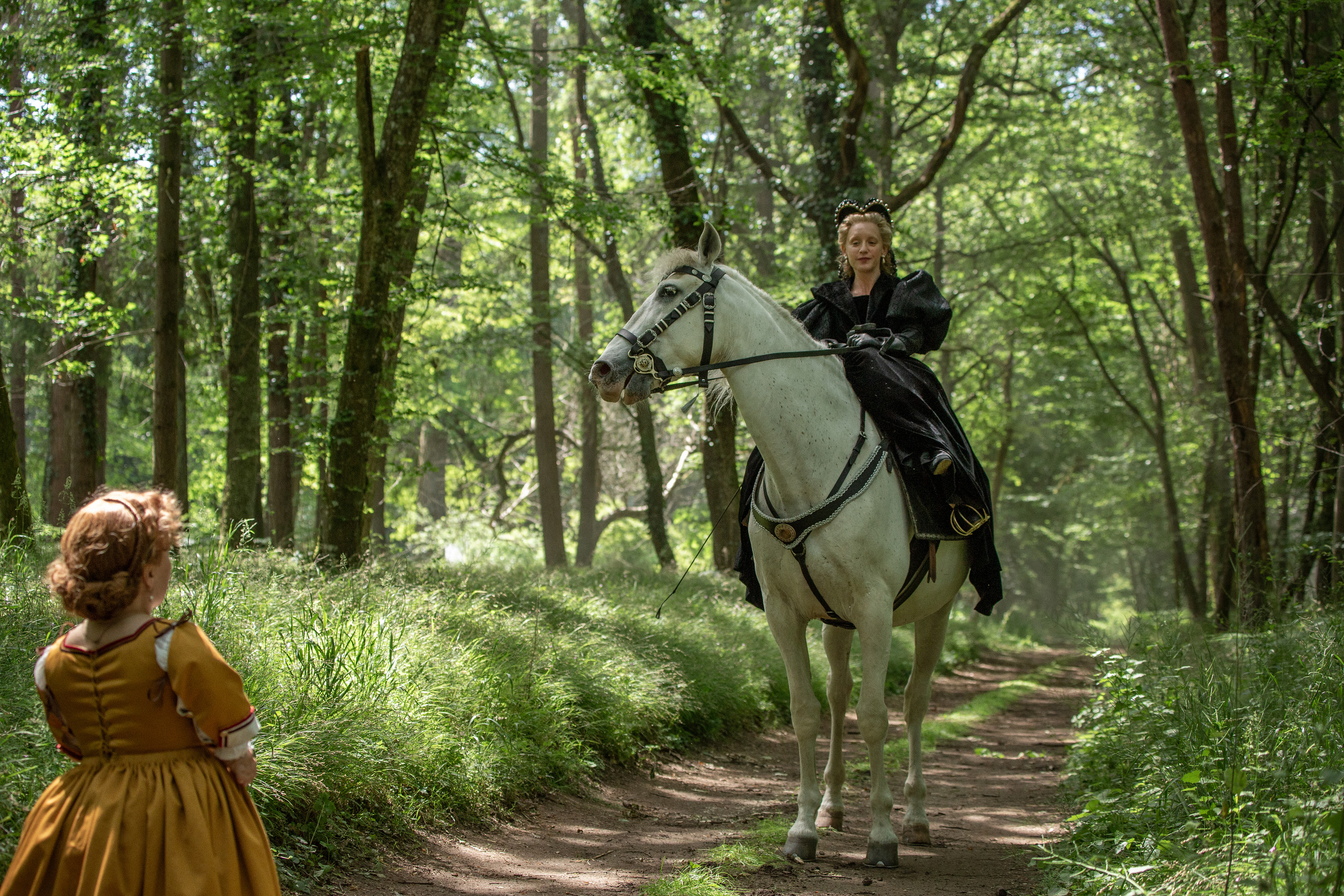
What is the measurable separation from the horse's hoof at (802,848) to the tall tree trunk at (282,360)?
8709mm

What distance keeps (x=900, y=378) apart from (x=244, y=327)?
9.03 m

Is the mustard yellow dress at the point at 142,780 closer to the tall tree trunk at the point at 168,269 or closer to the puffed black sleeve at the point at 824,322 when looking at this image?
the puffed black sleeve at the point at 824,322

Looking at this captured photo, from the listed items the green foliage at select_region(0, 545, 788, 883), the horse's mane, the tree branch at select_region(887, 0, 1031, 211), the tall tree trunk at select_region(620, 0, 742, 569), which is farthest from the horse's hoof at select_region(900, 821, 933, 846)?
the tree branch at select_region(887, 0, 1031, 211)

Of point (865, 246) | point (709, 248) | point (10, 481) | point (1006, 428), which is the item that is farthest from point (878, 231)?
point (1006, 428)

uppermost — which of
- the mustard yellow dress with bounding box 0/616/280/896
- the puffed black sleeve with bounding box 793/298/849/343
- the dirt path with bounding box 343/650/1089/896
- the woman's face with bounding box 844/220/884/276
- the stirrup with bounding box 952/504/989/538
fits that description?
the woman's face with bounding box 844/220/884/276

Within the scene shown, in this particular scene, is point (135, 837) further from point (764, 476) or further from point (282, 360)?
point (282, 360)

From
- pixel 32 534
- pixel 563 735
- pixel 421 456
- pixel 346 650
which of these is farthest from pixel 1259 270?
pixel 421 456

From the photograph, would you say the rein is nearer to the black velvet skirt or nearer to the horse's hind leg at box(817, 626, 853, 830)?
the black velvet skirt

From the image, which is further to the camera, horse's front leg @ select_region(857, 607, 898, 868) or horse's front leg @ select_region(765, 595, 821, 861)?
horse's front leg @ select_region(765, 595, 821, 861)

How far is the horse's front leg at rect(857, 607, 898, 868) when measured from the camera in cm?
486

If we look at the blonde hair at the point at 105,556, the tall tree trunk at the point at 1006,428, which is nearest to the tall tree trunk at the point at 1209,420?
the tall tree trunk at the point at 1006,428

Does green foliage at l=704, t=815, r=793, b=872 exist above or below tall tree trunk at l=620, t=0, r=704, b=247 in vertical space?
below

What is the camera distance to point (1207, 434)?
64.8ft

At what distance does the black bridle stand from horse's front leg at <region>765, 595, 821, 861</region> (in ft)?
4.24
